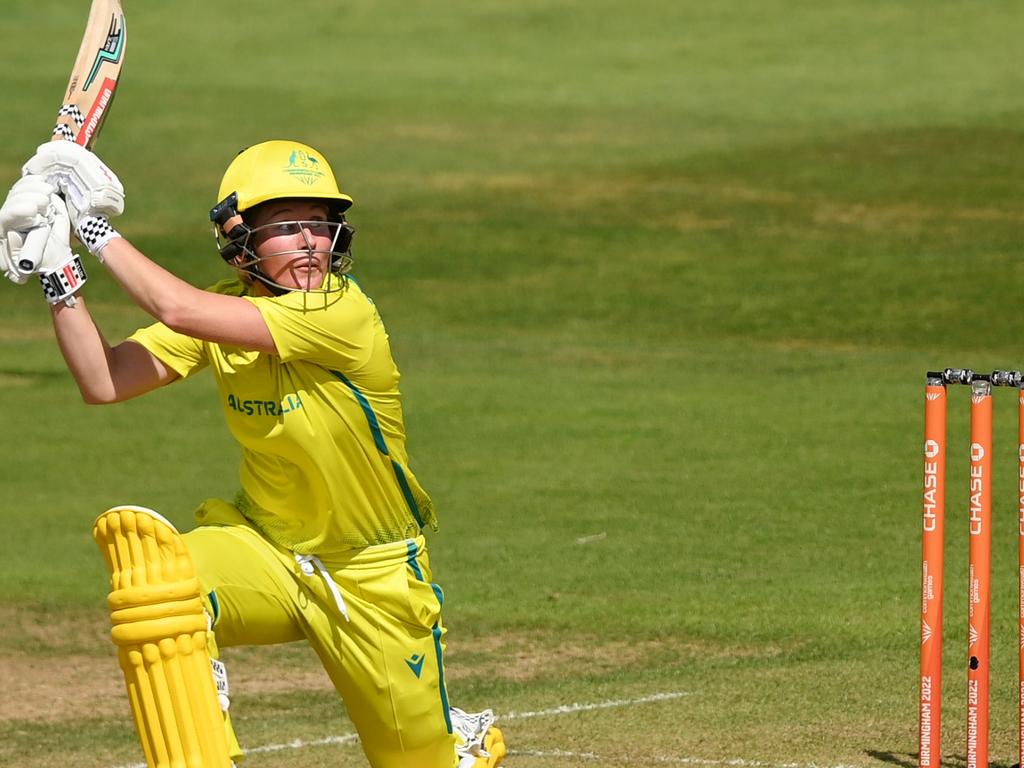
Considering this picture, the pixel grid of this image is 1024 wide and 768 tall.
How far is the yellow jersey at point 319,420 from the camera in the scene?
5.56 m

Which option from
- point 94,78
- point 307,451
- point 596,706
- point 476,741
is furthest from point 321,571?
point 596,706

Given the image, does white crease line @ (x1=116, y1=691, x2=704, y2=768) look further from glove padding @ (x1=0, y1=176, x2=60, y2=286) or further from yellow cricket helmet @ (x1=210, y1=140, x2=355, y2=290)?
glove padding @ (x1=0, y1=176, x2=60, y2=286)

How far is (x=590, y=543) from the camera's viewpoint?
1144 cm

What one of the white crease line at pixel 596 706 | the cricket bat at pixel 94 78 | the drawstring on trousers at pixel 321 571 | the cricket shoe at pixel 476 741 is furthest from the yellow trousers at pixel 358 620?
the white crease line at pixel 596 706

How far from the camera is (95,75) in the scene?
5965 millimetres

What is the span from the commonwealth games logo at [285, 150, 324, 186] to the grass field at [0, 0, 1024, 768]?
7.73 feet

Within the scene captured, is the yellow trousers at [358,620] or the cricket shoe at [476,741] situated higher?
the yellow trousers at [358,620]

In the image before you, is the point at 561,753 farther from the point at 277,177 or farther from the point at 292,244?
the point at 277,177

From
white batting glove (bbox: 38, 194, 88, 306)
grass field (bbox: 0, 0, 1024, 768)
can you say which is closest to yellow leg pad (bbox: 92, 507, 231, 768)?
white batting glove (bbox: 38, 194, 88, 306)

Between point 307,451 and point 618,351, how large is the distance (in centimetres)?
1225

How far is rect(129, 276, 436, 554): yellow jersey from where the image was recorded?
219 inches

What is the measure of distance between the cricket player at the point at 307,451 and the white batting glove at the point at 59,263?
0.04m

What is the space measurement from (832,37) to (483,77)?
655 cm

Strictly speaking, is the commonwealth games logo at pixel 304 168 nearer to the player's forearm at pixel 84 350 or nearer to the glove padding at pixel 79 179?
the glove padding at pixel 79 179
